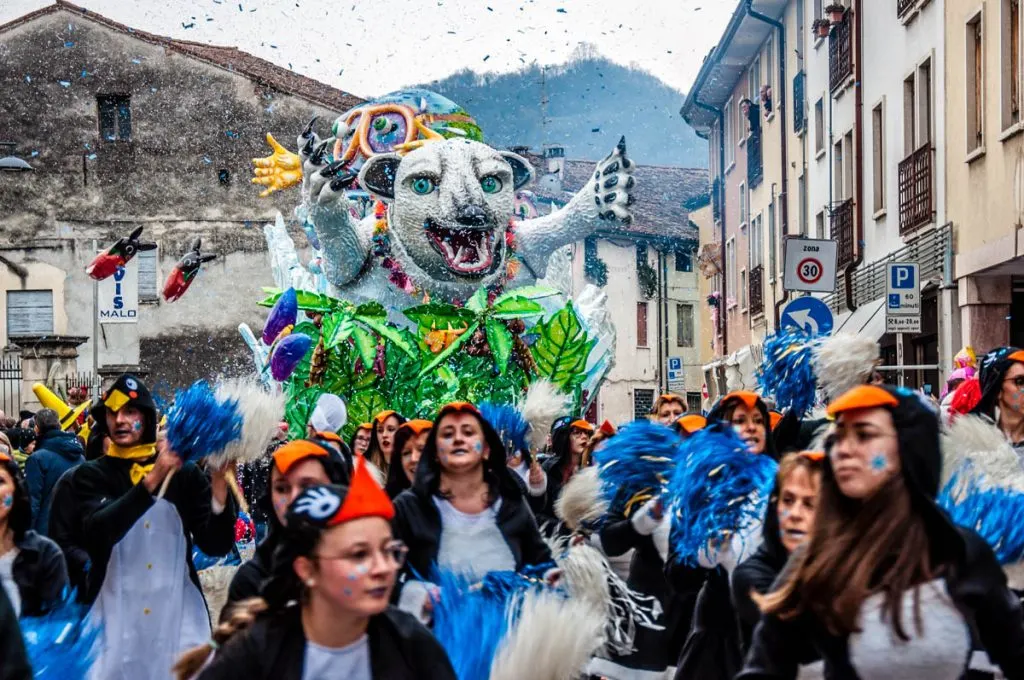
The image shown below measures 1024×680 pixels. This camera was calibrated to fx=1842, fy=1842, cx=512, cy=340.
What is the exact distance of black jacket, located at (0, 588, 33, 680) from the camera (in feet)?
14.7

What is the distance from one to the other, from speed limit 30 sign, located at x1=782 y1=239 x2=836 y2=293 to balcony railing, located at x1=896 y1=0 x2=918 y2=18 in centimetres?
697

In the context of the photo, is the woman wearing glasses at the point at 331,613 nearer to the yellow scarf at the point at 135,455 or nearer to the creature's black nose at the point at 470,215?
the yellow scarf at the point at 135,455

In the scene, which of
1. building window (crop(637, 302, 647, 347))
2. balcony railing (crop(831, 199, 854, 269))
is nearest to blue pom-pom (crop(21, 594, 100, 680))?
balcony railing (crop(831, 199, 854, 269))

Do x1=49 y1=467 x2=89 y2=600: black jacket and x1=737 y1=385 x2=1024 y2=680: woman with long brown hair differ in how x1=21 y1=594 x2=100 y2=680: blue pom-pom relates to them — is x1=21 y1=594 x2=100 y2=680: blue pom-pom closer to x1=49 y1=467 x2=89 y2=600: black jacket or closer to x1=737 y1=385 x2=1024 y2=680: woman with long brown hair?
x1=49 y1=467 x2=89 y2=600: black jacket

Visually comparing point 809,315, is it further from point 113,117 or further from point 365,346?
point 113,117

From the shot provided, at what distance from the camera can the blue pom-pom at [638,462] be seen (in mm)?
7609

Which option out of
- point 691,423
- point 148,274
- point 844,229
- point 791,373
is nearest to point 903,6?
point 844,229

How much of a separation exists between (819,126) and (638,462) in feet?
75.9

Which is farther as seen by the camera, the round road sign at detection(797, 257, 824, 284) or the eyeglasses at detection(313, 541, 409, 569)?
the round road sign at detection(797, 257, 824, 284)

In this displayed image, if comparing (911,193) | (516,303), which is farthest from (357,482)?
(911,193)

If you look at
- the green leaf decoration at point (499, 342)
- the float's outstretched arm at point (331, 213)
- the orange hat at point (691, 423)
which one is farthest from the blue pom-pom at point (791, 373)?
the float's outstretched arm at point (331, 213)

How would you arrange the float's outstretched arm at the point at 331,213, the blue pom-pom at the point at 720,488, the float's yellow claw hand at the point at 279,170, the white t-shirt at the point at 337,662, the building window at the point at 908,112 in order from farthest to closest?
the building window at the point at 908,112 → the float's yellow claw hand at the point at 279,170 → the float's outstretched arm at the point at 331,213 → the blue pom-pom at the point at 720,488 → the white t-shirt at the point at 337,662

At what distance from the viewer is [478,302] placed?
1605 cm

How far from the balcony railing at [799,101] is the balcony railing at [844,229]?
392 centimetres
